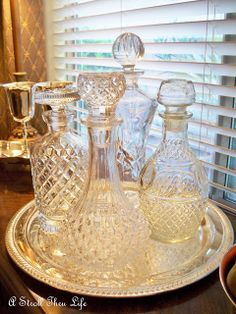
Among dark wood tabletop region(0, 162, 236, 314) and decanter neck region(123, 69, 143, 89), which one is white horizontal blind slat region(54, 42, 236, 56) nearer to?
decanter neck region(123, 69, 143, 89)

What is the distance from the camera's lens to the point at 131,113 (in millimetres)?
750

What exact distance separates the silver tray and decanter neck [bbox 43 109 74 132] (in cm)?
18

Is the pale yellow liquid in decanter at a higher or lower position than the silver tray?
higher

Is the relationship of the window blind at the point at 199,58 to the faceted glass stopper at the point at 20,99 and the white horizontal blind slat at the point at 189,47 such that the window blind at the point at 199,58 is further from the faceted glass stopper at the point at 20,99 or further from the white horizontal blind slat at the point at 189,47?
the faceted glass stopper at the point at 20,99

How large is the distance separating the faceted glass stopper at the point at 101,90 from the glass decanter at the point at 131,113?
8.5 inches

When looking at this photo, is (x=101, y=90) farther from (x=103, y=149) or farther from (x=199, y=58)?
(x=199, y=58)

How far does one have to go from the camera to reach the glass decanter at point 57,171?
0.63m

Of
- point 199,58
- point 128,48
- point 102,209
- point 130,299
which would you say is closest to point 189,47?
point 199,58

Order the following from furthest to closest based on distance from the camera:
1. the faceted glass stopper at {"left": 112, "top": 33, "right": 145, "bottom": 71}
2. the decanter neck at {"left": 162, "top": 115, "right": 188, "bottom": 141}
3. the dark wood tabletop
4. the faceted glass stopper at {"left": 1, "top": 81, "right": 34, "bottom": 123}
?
the faceted glass stopper at {"left": 1, "top": 81, "right": 34, "bottom": 123} < the faceted glass stopper at {"left": 112, "top": 33, "right": 145, "bottom": 71} < the decanter neck at {"left": 162, "top": 115, "right": 188, "bottom": 141} < the dark wood tabletop

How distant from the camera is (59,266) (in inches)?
21.0

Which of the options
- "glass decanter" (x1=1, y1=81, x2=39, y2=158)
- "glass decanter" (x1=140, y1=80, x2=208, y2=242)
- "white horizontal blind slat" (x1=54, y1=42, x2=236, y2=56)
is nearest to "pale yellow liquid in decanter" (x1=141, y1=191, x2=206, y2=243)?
"glass decanter" (x1=140, y1=80, x2=208, y2=242)

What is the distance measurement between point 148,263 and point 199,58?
1.78 feet

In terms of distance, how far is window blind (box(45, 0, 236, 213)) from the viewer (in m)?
0.80

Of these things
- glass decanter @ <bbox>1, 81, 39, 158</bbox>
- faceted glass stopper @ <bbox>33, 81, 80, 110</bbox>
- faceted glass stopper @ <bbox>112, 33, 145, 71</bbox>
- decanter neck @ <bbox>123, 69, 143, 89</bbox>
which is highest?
faceted glass stopper @ <bbox>112, 33, 145, 71</bbox>
